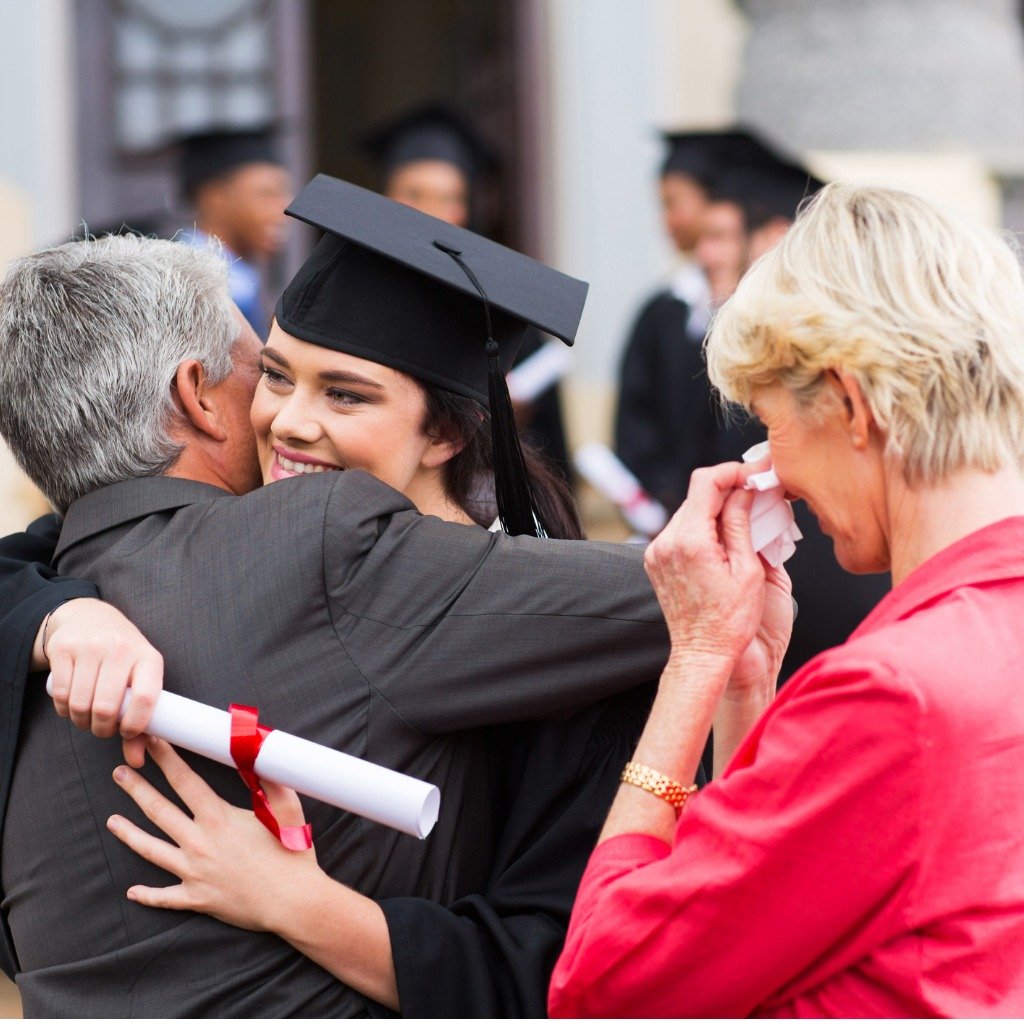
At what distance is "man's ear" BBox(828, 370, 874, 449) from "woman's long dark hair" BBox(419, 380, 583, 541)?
30.6 inches

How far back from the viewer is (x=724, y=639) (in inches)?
76.8

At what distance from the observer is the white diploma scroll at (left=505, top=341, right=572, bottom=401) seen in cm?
603

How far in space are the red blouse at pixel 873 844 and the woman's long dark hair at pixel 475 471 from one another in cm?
87

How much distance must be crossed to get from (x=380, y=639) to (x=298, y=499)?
0.68ft

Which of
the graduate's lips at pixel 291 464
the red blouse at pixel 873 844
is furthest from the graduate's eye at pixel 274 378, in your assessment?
the red blouse at pixel 873 844

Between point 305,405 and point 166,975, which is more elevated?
point 305,405

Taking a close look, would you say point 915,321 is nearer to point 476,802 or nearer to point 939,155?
point 476,802

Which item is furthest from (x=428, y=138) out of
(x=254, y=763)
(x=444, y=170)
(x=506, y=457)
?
(x=254, y=763)

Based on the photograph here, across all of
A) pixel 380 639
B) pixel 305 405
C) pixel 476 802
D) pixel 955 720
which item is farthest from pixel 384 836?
pixel 955 720

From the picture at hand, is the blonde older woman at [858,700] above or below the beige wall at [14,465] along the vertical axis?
above

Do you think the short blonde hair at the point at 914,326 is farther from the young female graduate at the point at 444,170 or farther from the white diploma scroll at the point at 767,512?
the young female graduate at the point at 444,170

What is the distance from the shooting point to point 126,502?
87.7 inches

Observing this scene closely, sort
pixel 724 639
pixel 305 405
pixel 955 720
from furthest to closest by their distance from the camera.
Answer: pixel 305 405, pixel 724 639, pixel 955 720

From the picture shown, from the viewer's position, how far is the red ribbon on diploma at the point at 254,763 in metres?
1.90
